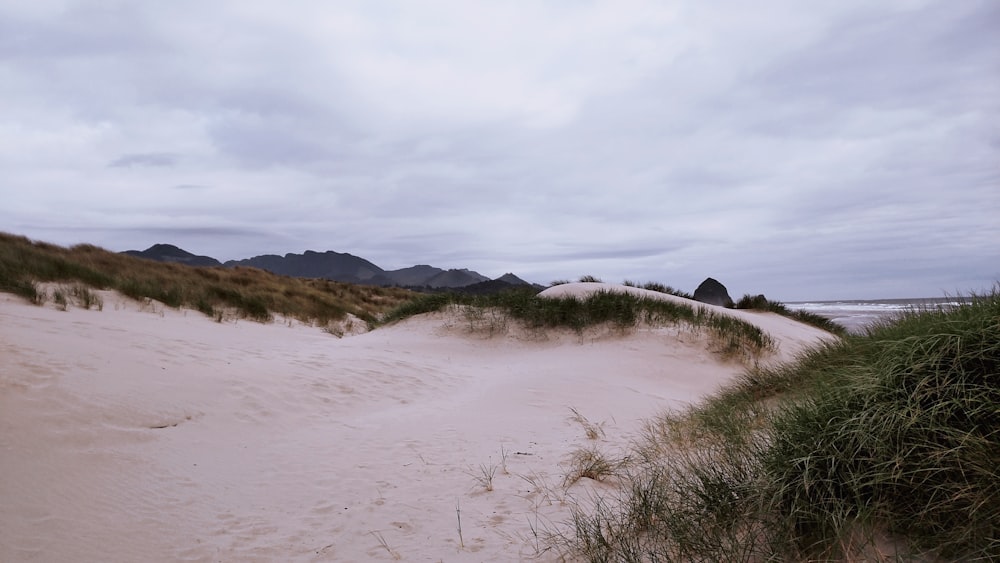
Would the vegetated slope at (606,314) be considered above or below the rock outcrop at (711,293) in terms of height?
below

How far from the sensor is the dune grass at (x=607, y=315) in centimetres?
955

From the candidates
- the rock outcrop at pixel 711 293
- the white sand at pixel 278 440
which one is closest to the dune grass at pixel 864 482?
the white sand at pixel 278 440

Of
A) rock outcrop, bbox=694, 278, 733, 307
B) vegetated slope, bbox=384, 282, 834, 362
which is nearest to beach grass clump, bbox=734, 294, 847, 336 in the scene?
rock outcrop, bbox=694, 278, 733, 307

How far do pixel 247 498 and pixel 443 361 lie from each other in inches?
228

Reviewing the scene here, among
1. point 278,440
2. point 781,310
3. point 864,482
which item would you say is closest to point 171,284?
point 278,440

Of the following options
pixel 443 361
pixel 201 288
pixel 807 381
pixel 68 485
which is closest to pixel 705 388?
pixel 807 381

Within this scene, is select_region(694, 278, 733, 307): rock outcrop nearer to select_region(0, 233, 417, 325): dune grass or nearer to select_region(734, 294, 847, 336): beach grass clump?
select_region(734, 294, 847, 336): beach grass clump

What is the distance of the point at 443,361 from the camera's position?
9.27 m

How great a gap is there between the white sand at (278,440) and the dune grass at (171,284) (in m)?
3.01

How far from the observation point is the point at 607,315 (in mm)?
10570

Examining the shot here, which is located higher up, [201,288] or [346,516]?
[201,288]

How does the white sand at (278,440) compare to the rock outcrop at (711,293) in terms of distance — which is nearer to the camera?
the white sand at (278,440)

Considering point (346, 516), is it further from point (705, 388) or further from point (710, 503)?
point (705, 388)

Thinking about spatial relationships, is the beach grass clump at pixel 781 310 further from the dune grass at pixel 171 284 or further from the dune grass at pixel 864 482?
the dune grass at pixel 864 482
